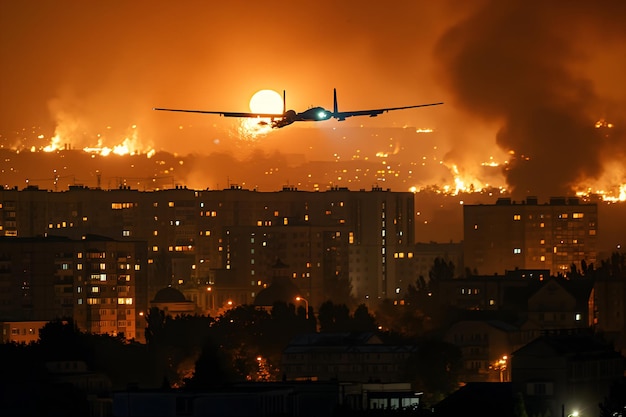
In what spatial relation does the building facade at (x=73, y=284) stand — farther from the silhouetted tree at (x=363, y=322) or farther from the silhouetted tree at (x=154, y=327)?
the silhouetted tree at (x=363, y=322)

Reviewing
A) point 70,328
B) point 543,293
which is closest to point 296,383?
point 70,328

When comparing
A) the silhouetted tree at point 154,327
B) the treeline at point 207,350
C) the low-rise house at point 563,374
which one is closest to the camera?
the low-rise house at point 563,374

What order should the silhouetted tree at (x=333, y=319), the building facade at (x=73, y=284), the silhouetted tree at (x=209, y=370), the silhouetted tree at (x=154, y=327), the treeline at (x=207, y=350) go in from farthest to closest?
the building facade at (x=73, y=284), the silhouetted tree at (x=333, y=319), the silhouetted tree at (x=154, y=327), the treeline at (x=207, y=350), the silhouetted tree at (x=209, y=370)

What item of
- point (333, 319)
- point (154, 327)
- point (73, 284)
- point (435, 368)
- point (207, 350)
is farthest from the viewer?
point (73, 284)

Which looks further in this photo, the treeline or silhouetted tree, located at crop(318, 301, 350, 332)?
silhouetted tree, located at crop(318, 301, 350, 332)

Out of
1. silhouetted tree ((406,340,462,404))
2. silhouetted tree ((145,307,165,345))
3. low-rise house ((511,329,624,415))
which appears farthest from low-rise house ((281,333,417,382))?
low-rise house ((511,329,624,415))

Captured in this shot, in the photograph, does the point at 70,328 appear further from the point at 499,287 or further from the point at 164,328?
the point at 499,287

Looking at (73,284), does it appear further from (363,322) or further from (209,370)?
(209,370)

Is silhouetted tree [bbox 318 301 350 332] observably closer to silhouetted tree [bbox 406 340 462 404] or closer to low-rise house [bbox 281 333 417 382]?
low-rise house [bbox 281 333 417 382]

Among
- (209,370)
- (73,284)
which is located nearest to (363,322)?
(73,284)

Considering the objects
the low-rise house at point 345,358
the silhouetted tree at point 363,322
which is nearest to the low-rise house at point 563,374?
the low-rise house at point 345,358

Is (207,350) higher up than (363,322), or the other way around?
(363,322)
